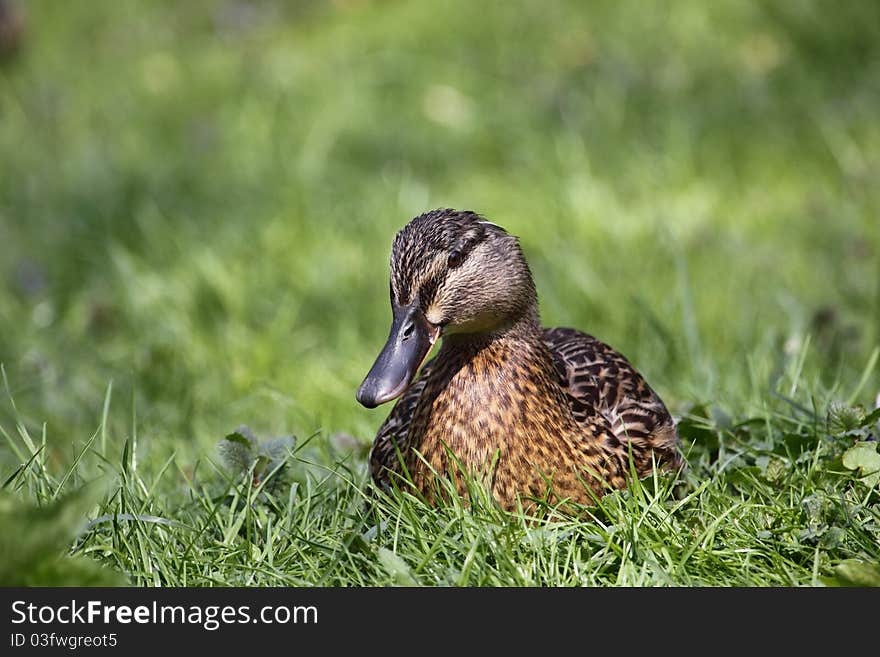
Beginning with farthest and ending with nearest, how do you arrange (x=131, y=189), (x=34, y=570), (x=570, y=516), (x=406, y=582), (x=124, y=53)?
(x=124, y=53), (x=131, y=189), (x=570, y=516), (x=406, y=582), (x=34, y=570)

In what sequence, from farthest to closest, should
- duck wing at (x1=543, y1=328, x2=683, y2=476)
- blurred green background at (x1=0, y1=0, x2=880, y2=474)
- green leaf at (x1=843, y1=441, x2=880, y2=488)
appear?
blurred green background at (x1=0, y1=0, x2=880, y2=474)
duck wing at (x1=543, y1=328, x2=683, y2=476)
green leaf at (x1=843, y1=441, x2=880, y2=488)

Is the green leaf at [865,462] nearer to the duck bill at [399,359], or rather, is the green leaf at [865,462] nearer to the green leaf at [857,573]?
the green leaf at [857,573]

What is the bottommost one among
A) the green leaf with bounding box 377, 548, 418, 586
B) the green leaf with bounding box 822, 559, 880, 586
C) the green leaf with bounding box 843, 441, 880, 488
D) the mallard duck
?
the green leaf with bounding box 822, 559, 880, 586

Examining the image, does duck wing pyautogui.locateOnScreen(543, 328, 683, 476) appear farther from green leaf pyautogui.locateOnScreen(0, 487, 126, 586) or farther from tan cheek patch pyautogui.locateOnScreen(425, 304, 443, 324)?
green leaf pyautogui.locateOnScreen(0, 487, 126, 586)

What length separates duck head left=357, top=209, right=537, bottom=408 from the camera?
266cm

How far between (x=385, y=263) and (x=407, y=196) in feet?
1.76

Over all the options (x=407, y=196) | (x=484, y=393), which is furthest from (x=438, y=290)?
(x=407, y=196)

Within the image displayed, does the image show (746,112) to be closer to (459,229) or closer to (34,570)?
(459,229)

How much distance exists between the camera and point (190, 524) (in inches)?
110

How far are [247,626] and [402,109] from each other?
15.8 feet

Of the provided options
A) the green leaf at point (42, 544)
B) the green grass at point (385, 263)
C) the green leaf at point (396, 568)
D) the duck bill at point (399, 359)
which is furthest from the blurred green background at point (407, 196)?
the green leaf at point (42, 544)

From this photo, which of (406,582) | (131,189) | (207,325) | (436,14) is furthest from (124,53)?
(406,582)

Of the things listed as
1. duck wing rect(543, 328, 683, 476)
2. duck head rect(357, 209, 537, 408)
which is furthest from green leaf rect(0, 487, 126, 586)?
duck wing rect(543, 328, 683, 476)

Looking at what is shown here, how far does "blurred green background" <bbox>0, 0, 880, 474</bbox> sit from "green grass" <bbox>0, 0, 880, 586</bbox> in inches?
0.8
